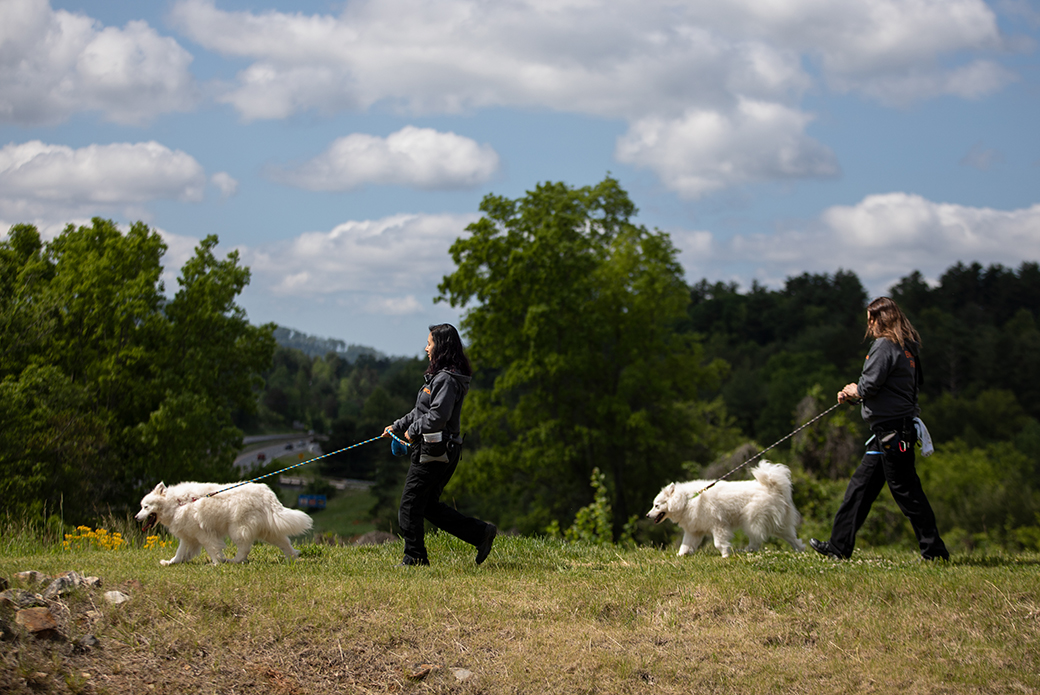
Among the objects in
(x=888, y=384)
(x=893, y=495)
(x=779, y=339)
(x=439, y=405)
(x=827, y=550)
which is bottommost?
(x=827, y=550)

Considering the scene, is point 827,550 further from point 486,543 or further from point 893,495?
point 486,543

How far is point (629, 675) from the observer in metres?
5.51

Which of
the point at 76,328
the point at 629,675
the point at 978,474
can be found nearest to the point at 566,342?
the point at 76,328

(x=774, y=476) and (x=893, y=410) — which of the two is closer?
(x=893, y=410)

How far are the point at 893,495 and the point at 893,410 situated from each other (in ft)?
2.56

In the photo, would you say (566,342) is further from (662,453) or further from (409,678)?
(409,678)

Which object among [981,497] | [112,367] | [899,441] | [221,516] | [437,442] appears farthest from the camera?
[981,497]

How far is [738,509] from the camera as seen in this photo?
884cm

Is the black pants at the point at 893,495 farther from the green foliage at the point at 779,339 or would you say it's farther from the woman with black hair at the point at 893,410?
the green foliage at the point at 779,339

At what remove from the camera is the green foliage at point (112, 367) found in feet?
68.4

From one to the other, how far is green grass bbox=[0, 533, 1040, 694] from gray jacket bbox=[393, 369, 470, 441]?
4.14 ft

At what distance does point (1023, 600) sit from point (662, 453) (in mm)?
28146

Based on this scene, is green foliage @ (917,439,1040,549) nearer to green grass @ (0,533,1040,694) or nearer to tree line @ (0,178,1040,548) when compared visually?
tree line @ (0,178,1040,548)

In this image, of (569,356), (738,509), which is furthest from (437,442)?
(569,356)
